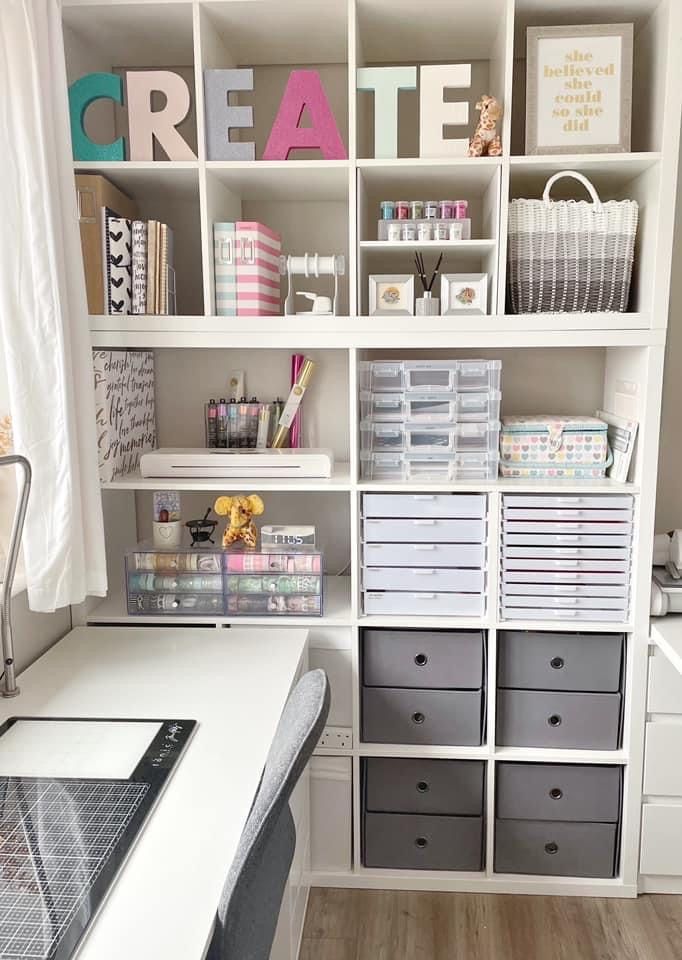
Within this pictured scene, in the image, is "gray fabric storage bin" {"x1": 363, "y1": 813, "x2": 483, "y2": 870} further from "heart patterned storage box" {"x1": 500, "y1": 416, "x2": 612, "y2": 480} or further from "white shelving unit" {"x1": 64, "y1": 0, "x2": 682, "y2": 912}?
"heart patterned storage box" {"x1": 500, "y1": 416, "x2": 612, "y2": 480}

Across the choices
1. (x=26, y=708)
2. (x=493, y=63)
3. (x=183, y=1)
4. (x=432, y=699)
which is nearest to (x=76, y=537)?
(x=26, y=708)

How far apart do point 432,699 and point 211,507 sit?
84 centimetres

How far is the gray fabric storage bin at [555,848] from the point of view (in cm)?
216

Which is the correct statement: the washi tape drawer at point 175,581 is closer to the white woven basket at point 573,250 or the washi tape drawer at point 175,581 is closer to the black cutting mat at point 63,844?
the black cutting mat at point 63,844

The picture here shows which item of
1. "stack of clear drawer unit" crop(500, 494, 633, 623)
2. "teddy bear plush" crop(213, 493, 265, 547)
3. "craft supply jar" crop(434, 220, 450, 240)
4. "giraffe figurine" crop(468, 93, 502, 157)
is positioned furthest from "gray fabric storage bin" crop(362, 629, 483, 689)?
"giraffe figurine" crop(468, 93, 502, 157)

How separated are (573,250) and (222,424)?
3.34ft

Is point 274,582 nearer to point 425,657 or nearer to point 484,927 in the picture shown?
point 425,657

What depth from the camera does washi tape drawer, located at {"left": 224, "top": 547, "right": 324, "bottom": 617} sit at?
208 cm

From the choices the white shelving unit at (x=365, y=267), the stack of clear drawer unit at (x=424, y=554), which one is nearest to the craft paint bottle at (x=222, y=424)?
the white shelving unit at (x=365, y=267)

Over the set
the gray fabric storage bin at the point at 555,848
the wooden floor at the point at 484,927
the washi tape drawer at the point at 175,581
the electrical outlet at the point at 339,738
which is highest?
the washi tape drawer at the point at 175,581

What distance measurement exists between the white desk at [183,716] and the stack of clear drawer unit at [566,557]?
55 cm

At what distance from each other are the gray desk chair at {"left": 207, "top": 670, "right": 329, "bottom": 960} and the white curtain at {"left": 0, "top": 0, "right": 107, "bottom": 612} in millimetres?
700

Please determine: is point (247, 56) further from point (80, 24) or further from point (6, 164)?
point (6, 164)

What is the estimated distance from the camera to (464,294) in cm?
197
